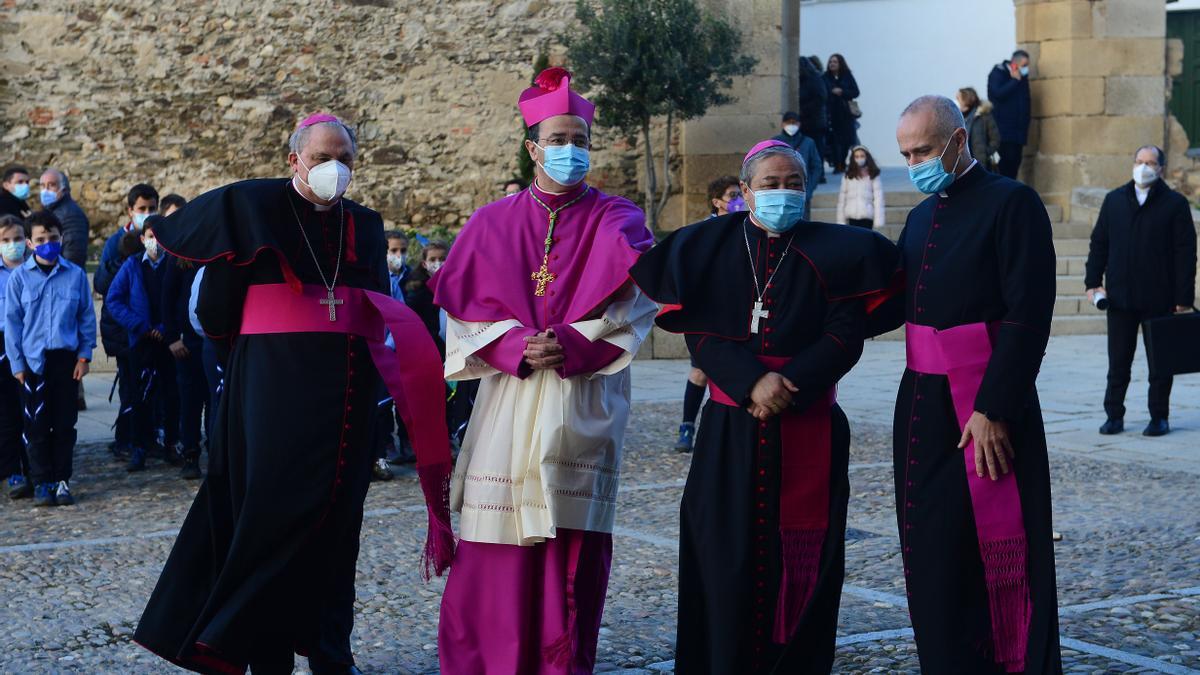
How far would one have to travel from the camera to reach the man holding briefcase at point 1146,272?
898 centimetres

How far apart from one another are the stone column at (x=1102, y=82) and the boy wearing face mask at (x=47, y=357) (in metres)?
12.4

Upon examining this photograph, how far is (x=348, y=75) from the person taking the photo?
666 inches

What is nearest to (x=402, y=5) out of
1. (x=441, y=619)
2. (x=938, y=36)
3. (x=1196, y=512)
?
(x=938, y=36)

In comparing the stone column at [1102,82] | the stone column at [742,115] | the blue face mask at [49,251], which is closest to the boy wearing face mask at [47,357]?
the blue face mask at [49,251]

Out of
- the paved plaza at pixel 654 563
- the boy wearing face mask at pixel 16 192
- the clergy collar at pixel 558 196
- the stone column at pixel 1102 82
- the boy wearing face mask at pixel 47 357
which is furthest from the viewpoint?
the stone column at pixel 1102 82

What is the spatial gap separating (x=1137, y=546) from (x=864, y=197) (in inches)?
352

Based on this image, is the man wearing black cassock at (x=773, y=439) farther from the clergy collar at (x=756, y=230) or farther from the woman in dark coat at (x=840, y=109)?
the woman in dark coat at (x=840, y=109)

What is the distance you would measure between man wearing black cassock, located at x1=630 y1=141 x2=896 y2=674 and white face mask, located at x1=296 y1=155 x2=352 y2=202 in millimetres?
1003

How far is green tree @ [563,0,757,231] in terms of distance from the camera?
49.5 ft

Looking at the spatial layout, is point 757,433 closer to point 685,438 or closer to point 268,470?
point 268,470

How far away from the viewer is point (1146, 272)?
29.7 feet

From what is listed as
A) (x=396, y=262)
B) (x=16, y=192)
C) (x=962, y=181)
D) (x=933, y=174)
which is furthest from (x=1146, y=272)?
(x=16, y=192)

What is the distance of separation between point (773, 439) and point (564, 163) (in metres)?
1.01

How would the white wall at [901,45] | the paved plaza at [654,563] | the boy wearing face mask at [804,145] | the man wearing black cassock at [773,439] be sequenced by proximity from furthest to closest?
the white wall at [901,45], the boy wearing face mask at [804,145], the paved plaza at [654,563], the man wearing black cassock at [773,439]
